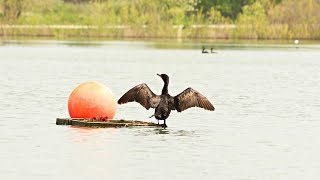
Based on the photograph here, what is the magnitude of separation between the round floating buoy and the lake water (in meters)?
0.81

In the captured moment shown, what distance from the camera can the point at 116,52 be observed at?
90.6 meters

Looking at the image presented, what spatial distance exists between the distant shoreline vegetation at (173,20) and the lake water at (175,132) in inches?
2036

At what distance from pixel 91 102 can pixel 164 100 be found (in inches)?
90.2

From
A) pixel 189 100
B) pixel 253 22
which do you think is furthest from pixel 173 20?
pixel 189 100

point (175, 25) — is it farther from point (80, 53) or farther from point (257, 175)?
point (257, 175)

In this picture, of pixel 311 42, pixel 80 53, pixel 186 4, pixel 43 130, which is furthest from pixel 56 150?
pixel 186 4

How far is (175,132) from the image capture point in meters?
29.4

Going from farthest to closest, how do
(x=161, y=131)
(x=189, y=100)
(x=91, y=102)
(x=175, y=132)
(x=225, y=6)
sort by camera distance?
1. (x=225, y=6)
2. (x=91, y=102)
3. (x=189, y=100)
4. (x=175, y=132)
5. (x=161, y=131)

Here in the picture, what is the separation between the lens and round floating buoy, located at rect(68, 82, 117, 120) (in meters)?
30.6

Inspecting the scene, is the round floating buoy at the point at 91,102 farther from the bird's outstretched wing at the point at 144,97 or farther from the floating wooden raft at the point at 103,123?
the bird's outstretched wing at the point at 144,97

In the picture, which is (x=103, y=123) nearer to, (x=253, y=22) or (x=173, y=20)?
(x=253, y=22)

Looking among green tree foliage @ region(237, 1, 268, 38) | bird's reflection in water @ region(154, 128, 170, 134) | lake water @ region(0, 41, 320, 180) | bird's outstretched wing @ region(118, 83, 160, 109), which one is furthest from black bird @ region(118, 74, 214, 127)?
green tree foliage @ region(237, 1, 268, 38)

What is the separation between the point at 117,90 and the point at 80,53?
4277 centimetres

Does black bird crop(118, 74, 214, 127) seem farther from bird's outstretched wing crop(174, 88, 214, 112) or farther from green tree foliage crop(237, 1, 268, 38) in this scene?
green tree foliage crop(237, 1, 268, 38)
